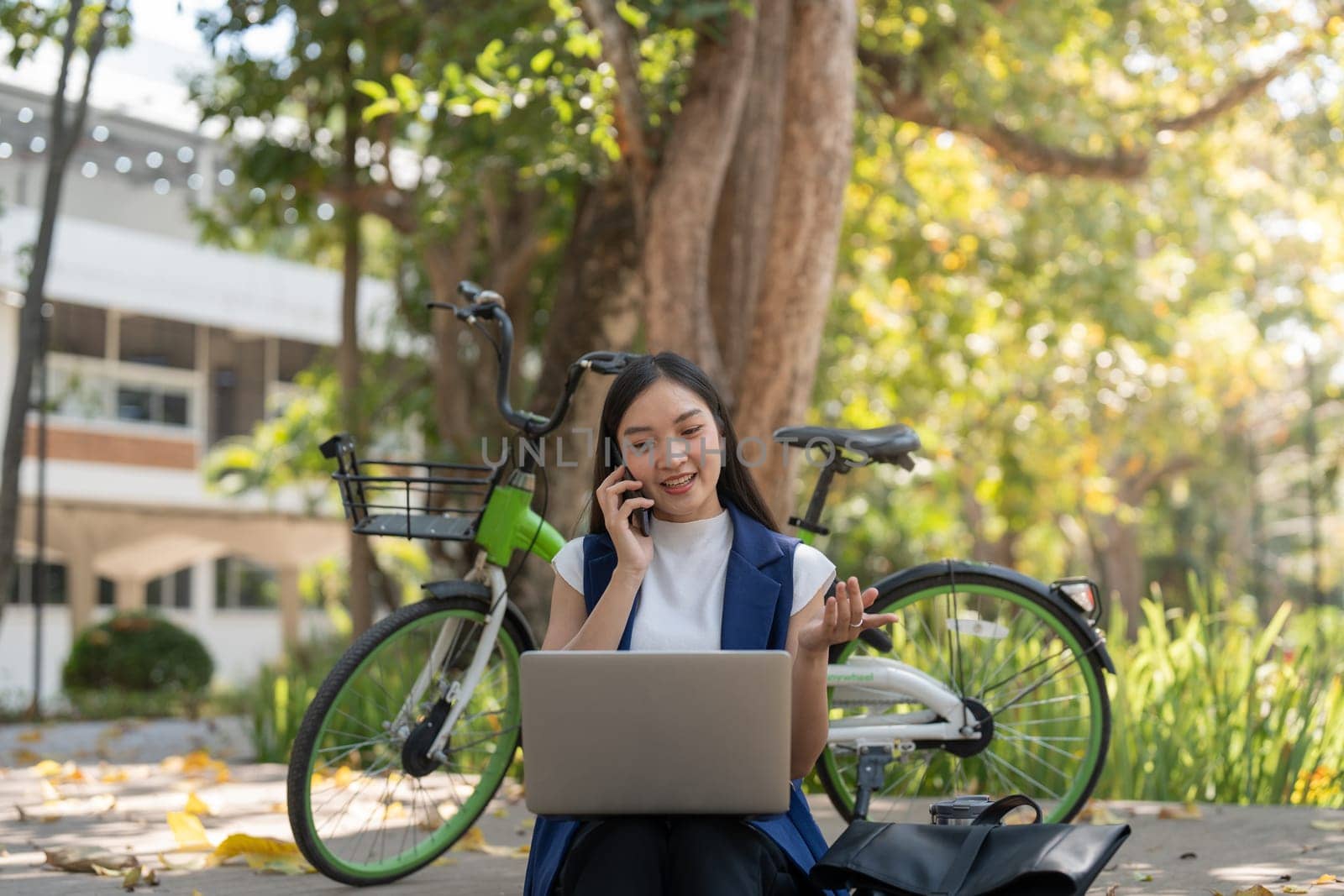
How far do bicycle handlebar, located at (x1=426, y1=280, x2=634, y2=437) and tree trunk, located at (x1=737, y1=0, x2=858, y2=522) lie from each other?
6.78 ft

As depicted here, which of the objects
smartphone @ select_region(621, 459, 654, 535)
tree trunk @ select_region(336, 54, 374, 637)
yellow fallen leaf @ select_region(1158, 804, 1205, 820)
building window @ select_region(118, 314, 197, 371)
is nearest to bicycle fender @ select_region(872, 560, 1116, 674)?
yellow fallen leaf @ select_region(1158, 804, 1205, 820)

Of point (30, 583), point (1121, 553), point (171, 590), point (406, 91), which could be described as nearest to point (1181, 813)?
point (406, 91)

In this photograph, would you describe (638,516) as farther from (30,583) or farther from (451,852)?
(30,583)

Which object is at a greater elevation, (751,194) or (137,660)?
(751,194)

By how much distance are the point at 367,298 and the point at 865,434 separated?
2170cm

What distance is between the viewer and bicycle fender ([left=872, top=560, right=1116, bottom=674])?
4195mm

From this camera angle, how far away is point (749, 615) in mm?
2865

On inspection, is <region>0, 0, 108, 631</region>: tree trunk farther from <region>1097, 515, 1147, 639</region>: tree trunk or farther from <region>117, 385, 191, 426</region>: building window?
<region>1097, 515, 1147, 639</region>: tree trunk

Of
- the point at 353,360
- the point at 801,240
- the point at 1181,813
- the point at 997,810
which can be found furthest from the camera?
the point at 353,360

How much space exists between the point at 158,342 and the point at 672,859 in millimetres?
23193

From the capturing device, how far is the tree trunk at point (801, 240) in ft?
20.1

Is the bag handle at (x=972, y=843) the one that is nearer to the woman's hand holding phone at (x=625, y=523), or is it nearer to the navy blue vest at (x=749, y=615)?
the navy blue vest at (x=749, y=615)

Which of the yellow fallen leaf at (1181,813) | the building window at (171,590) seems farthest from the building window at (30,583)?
the yellow fallen leaf at (1181,813)

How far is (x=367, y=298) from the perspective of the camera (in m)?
24.9
